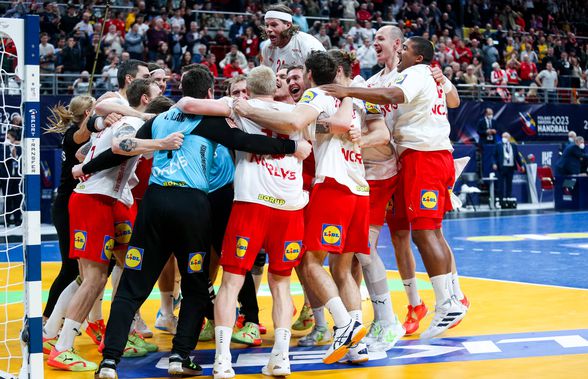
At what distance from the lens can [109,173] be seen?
697 centimetres

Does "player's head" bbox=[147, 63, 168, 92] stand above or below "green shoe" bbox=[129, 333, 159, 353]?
above

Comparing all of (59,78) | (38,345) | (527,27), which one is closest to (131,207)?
(38,345)

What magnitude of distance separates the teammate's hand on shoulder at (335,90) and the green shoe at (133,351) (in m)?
2.66

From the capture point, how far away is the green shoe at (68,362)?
6.57 metres

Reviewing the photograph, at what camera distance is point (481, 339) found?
7.54 metres

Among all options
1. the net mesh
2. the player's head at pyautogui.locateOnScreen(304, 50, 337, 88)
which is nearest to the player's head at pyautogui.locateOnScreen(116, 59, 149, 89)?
the net mesh

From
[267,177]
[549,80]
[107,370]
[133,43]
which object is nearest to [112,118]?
[267,177]

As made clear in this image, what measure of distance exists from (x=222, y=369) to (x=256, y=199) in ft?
4.13

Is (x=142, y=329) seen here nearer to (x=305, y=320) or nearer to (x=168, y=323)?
(x=168, y=323)

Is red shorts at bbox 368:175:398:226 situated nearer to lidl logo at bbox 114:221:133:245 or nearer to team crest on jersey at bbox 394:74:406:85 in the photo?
team crest on jersey at bbox 394:74:406:85

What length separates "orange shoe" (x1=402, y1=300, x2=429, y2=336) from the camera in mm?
7941

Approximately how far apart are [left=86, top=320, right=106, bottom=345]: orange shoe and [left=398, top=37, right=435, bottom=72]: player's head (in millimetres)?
3637

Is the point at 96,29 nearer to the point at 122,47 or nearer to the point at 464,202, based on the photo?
the point at 122,47

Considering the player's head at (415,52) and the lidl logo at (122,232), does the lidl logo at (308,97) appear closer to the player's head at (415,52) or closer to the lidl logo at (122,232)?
the player's head at (415,52)
